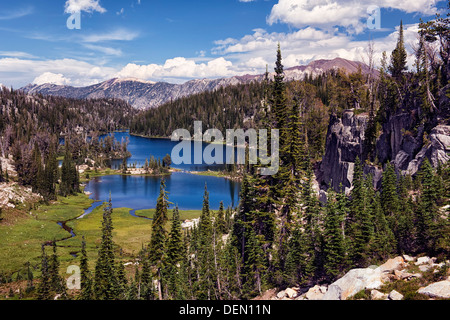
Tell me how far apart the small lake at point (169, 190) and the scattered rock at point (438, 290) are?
8851cm

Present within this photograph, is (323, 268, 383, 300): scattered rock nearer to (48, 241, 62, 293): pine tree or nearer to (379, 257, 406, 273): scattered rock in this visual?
(379, 257, 406, 273): scattered rock

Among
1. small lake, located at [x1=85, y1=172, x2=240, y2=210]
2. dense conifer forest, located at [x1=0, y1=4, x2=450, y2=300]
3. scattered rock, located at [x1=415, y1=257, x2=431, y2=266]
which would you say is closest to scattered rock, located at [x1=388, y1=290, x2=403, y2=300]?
scattered rock, located at [x1=415, y1=257, x2=431, y2=266]

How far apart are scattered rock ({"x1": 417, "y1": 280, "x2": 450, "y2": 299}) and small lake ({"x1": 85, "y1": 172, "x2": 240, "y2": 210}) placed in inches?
3485

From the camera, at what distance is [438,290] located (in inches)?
598

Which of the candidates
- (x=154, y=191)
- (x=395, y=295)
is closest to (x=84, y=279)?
(x=395, y=295)

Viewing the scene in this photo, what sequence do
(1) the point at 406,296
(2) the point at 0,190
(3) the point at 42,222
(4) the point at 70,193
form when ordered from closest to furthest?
(1) the point at 406,296, (3) the point at 42,222, (2) the point at 0,190, (4) the point at 70,193

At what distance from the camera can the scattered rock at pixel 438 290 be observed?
48.6ft

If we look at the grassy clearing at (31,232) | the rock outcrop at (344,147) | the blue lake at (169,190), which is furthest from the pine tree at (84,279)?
the blue lake at (169,190)

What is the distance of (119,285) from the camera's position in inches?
1535

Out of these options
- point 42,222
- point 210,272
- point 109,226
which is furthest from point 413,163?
point 42,222

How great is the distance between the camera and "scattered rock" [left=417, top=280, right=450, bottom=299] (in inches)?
583

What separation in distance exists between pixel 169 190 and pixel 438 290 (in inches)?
5005

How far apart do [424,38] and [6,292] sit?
8277cm

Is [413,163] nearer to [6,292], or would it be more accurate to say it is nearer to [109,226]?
[109,226]
